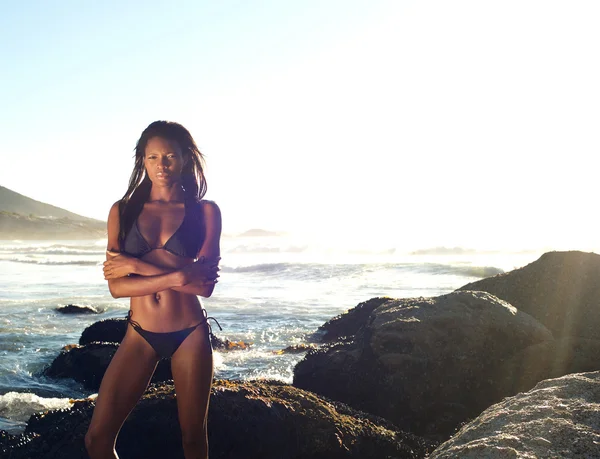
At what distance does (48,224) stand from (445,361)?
105 meters

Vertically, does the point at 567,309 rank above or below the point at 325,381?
above

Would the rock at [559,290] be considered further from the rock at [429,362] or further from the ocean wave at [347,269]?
the ocean wave at [347,269]

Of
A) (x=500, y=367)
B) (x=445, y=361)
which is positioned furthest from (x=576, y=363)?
(x=445, y=361)

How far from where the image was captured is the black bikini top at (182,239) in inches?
130

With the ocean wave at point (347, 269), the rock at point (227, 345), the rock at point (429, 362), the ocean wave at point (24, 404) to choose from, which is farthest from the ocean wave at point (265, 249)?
the rock at point (429, 362)

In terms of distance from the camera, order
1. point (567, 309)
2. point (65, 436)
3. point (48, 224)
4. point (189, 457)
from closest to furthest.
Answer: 1. point (189, 457)
2. point (65, 436)
3. point (567, 309)
4. point (48, 224)

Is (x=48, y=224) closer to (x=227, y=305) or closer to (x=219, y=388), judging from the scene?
(x=227, y=305)

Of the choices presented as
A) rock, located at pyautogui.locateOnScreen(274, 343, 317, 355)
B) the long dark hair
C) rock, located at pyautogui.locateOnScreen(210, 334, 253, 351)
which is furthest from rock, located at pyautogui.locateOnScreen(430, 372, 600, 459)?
rock, located at pyautogui.locateOnScreen(210, 334, 253, 351)

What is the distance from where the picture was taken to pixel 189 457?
323 centimetres

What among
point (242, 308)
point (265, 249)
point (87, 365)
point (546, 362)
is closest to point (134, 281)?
point (546, 362)

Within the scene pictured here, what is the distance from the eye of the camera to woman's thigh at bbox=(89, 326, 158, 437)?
3098mm

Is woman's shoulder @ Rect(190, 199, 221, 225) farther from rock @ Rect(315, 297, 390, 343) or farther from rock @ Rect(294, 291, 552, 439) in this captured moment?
rock @ Rect(315, 297, 390, 343)

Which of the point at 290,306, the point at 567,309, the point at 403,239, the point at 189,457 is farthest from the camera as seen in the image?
the point at 403,239

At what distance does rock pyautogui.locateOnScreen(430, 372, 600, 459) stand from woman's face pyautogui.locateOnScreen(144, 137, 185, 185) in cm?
212
